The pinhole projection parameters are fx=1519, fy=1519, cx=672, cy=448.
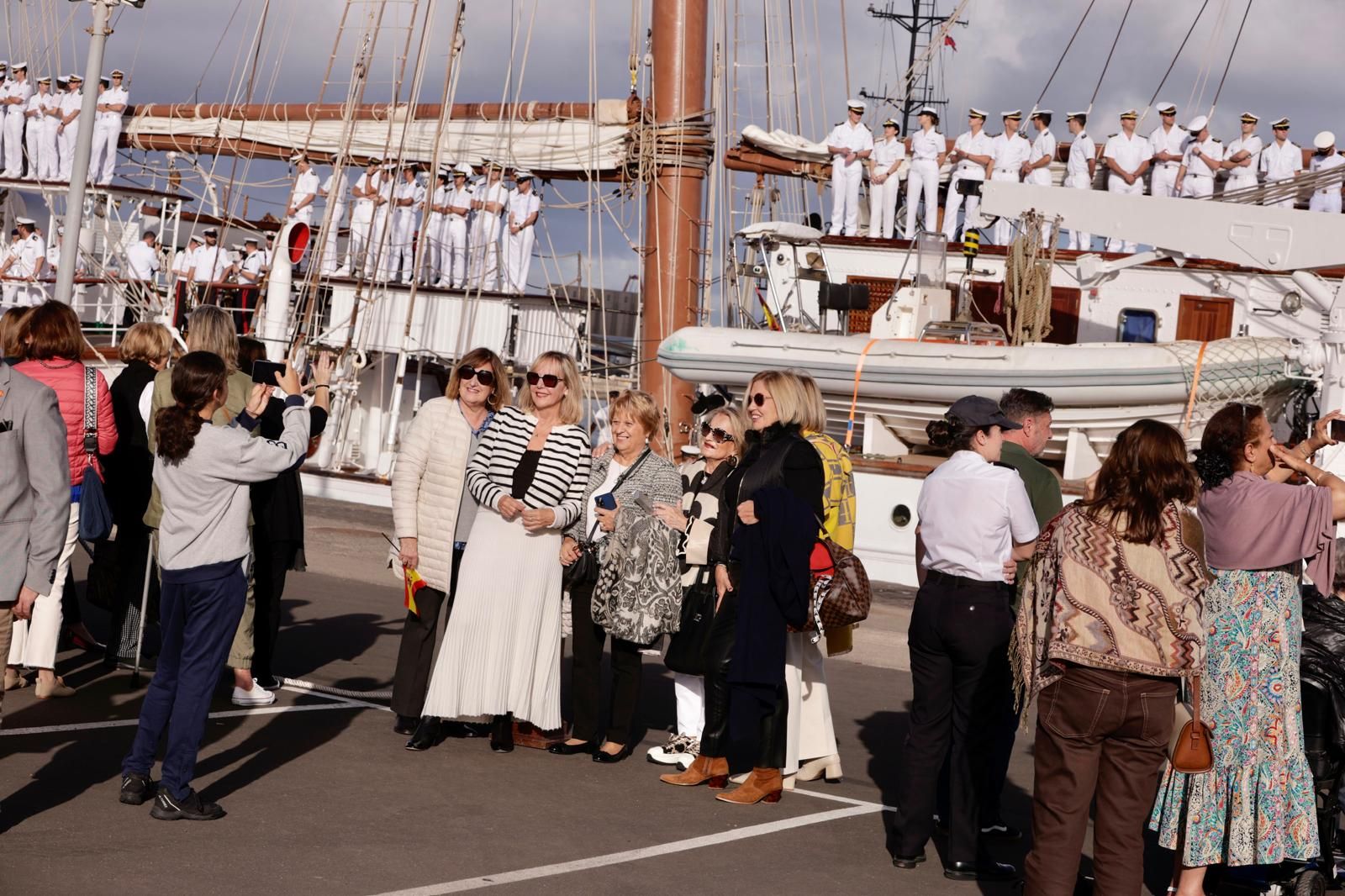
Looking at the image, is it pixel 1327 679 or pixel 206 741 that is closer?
pixel 1327 679

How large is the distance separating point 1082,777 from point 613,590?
2804 mm

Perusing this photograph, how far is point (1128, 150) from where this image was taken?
18312mm

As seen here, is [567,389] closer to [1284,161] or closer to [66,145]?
[1284,161]

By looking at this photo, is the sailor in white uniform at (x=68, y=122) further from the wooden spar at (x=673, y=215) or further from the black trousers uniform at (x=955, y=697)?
the black trousers uniform at (x=955, y=697)

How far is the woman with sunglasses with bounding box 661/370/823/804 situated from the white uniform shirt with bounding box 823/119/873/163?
503 inches

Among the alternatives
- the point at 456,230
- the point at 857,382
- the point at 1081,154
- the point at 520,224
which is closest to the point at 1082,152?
the point at 1081,154

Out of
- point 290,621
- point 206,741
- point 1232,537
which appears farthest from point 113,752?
point 1232,537

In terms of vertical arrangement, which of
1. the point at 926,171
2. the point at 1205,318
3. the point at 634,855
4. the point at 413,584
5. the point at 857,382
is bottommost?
the point at 634,855

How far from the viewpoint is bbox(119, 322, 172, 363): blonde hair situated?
816cm

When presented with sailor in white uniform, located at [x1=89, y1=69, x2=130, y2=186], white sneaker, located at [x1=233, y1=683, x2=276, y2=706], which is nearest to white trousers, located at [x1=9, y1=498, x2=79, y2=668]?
white sneaker, located at [x1=233, y1=683, x2=276, y2=706]

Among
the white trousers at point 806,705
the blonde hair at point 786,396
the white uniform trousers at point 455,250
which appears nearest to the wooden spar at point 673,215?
the white uniform trousers at point 455,250

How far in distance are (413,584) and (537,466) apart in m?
0.91

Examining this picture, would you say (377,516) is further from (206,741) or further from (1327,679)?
(1327,679)

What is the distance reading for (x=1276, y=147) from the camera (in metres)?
18.0
